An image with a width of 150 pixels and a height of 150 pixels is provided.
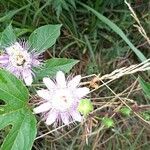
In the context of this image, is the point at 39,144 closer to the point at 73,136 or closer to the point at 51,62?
the point at 73,136

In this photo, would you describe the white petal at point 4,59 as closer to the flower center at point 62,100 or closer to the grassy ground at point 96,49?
the flower center at point 62,100

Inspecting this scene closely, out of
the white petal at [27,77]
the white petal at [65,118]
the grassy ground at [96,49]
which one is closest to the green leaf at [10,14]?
the grassy ground at [96,49]

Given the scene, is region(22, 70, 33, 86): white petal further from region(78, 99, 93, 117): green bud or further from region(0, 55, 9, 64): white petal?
region(78, 99, 93, 117): green bud

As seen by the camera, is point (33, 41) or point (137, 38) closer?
point (33, 41)

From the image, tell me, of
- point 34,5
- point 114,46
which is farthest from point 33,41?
point 114,46

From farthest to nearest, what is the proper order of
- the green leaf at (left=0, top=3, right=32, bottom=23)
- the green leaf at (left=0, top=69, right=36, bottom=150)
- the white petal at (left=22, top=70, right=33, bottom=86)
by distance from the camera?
1. the green leaf at (left=0, top=3, right=32, bottom=23)
2. the white petal at (left=22, top=70, right=33, bottom=86)
3. the green leaf at (left=0, top=69, right=36, bottom=150)

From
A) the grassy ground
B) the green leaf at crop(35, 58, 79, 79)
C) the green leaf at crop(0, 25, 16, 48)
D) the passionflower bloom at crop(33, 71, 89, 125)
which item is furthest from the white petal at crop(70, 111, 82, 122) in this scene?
the grassy ground
